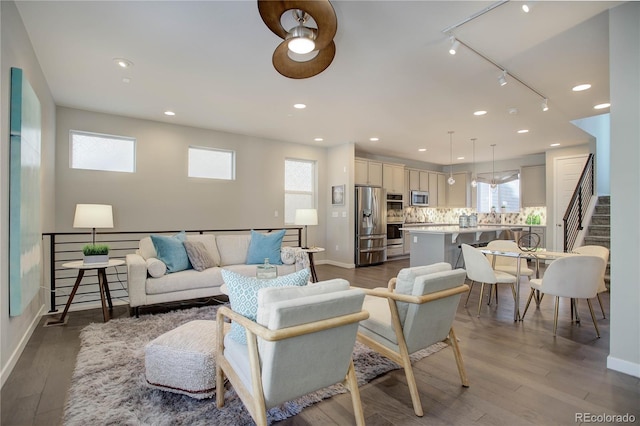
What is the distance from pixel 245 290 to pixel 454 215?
9.66 m

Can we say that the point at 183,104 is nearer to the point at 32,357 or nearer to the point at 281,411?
the point at 32,357

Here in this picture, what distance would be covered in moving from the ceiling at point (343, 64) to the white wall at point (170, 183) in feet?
0.93

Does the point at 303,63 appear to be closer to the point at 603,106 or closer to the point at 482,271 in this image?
the point at 482,271

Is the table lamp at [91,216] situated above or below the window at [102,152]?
below

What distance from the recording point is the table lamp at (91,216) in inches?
138

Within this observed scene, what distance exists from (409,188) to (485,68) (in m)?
5.61

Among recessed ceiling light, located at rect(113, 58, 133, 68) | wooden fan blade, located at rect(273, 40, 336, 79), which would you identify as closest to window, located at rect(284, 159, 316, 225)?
recessed ceiling light, located at rect(113, 58, 133, 68)

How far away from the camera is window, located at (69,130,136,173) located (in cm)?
446

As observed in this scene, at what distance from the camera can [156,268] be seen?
3496 mm

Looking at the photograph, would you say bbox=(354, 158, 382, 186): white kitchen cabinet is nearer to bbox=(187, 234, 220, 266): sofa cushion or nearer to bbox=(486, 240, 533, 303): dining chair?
bbox=(486, 240, 533, 303): dining chair

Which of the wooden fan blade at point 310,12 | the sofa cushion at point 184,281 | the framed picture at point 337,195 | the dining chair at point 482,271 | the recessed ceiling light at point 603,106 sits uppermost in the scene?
the recessed ceiling light at point 603,106

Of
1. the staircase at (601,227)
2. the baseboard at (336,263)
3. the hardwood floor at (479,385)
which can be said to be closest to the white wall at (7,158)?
the hardwood floor at (479,385)

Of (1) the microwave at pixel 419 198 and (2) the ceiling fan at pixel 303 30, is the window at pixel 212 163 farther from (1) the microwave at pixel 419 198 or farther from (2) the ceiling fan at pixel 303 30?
(1) the microwave at pixel 419 198

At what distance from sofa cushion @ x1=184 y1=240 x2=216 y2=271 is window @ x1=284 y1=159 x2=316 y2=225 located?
2.63m
